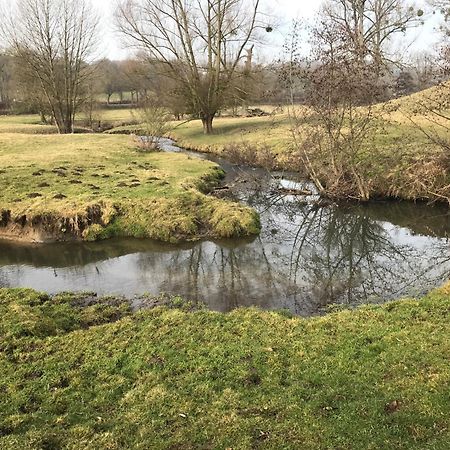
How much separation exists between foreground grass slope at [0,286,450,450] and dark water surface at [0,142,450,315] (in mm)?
1943

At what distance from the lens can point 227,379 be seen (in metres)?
8.02

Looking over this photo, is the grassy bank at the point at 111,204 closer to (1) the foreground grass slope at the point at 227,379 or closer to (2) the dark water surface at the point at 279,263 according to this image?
(2) the dark water surface at the point at 279,263

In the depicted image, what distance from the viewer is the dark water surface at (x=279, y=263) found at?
12883 millimetres

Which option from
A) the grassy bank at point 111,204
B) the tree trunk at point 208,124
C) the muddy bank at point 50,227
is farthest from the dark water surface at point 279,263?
the tree trunk at point 208,124

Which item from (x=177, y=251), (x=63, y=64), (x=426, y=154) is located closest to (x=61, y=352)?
(x=177, y=251)

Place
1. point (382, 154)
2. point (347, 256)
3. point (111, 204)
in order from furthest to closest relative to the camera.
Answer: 1. point (382, 154)
2. point (111, 204)
3. point (347, 256)

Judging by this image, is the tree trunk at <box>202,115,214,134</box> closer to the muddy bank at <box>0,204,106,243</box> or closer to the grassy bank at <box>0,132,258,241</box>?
the grassy bank at <box>0,132,258,241</box>

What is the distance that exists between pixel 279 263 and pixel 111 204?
8.13 metres

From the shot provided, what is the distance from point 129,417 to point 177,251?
969 centimetres

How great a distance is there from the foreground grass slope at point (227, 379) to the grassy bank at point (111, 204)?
7.32 m

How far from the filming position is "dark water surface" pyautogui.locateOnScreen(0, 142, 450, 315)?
42.3ft

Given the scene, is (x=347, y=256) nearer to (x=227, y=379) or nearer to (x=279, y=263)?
(x=279, y=263)

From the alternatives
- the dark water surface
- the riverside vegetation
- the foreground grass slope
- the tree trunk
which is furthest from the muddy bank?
the tree trunk

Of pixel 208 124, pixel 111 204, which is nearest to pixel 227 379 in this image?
pixel 111 204
